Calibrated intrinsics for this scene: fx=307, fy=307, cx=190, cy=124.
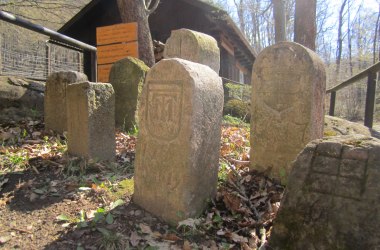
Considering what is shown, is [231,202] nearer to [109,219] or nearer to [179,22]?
[109,219]

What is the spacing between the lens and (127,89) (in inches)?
197

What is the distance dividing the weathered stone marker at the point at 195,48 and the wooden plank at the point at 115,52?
2454 mm

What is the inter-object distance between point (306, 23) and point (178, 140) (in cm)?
741

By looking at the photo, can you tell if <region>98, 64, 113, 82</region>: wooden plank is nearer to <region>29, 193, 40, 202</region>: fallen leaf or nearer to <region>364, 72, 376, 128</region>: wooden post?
<region>29, 193, 40, 202</region>: fallen leaf

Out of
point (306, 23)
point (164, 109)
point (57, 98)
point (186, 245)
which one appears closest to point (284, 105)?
point (164, 109)

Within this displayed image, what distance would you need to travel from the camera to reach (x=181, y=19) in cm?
1107

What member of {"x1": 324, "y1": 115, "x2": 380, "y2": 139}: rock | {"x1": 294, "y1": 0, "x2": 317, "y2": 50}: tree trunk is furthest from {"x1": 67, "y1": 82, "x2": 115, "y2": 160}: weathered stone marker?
{"x1": 294, "y1": 0, "x2": 317, "y2": 50}: tree trunk

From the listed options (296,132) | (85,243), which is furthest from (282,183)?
(85,243)

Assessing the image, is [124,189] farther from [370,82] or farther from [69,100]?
[370,82]

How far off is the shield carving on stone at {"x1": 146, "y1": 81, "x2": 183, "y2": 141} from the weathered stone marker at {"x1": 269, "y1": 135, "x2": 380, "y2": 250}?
3.20 ft

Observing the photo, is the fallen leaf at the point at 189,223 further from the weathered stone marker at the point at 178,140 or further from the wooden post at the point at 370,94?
the wooden post at the point at 370,94

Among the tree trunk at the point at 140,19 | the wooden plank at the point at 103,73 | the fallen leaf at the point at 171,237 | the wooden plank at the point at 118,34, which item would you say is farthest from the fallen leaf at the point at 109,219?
the wooden plank at the point at 103,73

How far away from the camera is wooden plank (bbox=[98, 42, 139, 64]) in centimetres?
768

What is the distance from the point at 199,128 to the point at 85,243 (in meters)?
1.20
